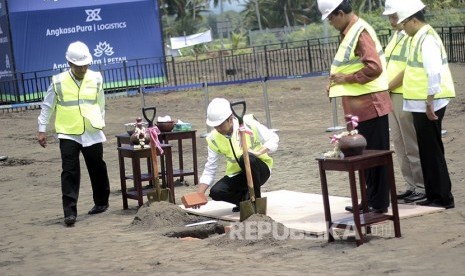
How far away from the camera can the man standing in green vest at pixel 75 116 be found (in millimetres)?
11297

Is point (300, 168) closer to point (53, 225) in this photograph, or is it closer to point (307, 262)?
point (53, 225)

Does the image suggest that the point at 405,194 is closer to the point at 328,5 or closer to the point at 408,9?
the point at 408,9

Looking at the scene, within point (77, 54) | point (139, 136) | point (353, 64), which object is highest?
point (77, 54)

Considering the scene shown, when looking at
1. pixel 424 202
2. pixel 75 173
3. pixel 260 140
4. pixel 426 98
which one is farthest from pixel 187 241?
pixel 426 98

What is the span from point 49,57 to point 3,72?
1572 millimetres

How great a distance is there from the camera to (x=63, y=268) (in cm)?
855

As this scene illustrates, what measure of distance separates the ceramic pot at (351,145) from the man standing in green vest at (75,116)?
3754 mm

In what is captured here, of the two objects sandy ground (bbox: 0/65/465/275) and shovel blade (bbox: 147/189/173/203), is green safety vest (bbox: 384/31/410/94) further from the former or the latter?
shovel blade (bbox: 147/189/173/203)

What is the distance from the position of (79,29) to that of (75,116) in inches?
716

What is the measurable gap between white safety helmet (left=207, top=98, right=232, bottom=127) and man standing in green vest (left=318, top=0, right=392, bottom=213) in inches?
39.7

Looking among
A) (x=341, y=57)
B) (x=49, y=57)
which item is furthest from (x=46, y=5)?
(x=341, y=57)

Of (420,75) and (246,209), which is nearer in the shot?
(246,209)

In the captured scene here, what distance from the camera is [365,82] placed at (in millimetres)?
9414

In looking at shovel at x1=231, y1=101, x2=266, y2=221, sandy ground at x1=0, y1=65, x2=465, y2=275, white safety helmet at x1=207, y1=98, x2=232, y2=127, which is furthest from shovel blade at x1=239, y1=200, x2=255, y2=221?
white safety helmet at x1=207, y1=98, x2=232, y2=127
